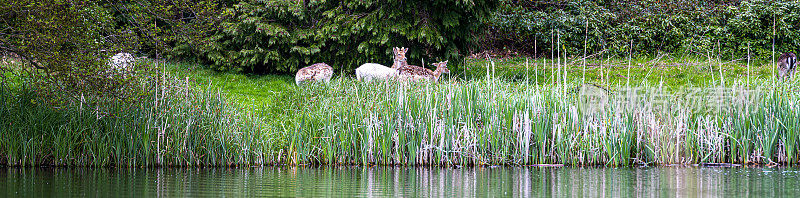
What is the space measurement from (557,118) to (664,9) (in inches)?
558

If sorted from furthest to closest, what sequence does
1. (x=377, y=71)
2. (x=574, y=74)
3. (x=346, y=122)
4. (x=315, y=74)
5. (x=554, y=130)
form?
(x=574, y=74)
(x=315, y=74)
(x=377, y=71)
(x=346, y=122)
(x=554, y=130)

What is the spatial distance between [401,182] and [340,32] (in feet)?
28.7

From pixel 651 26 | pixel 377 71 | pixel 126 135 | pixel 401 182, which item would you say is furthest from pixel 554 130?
pixel 651 26

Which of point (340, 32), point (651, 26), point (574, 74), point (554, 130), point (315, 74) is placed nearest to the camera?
point (554, 130)

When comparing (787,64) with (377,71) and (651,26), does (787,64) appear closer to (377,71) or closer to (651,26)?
(651,26)

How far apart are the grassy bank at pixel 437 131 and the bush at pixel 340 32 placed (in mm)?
6103

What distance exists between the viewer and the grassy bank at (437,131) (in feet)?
27.8

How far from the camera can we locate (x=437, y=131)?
27.9 ft

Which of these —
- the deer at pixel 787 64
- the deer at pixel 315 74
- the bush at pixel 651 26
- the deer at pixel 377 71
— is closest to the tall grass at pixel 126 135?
the deer at pixel 377 71

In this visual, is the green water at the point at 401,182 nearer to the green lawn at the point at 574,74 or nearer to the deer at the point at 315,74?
the deer at the point at 315,74

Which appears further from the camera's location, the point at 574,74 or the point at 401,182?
the point at 574,74

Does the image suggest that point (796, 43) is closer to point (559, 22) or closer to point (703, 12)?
point (703, 12)

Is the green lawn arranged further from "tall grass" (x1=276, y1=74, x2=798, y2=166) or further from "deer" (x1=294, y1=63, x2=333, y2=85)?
"tall grass" (x1=276, y1=74, x2=798, y2=166)

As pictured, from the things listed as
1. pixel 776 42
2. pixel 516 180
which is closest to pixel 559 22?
pixel 776 42
